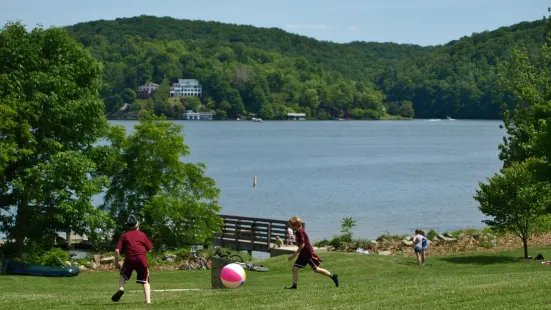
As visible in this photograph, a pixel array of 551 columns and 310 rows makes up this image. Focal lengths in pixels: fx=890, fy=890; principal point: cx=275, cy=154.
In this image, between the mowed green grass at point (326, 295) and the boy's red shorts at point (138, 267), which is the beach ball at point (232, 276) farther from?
the boy's red shorts at point (138, 267)

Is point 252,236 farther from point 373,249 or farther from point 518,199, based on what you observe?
point 518,199

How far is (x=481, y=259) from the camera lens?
3103 centimetres

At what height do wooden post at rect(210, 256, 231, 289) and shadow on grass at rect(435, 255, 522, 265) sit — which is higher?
wooden post at rect(210, 256, 231, 289)

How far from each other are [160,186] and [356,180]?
2367 inches

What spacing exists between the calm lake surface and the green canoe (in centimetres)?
2321

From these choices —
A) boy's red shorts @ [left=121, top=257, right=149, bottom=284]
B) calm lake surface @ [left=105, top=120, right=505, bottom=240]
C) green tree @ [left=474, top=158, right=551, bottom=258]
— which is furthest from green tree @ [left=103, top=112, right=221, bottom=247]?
boy's red shorts @ [left=121, top=257, right=149, bottom=284]

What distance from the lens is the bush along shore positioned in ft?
106

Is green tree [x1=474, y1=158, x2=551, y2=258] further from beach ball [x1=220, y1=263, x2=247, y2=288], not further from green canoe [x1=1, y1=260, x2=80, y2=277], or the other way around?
green canoe [x1=1, y1=260, x2=80, y2=277]

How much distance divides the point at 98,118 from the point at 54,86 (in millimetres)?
2190

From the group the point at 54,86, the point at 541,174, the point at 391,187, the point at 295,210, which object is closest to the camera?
the point at 541,174

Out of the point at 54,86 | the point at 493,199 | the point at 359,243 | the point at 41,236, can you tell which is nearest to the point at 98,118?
the point at 54,86

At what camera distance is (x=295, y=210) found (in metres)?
66.2

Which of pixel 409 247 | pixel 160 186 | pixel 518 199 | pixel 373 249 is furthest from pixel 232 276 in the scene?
pixel 409 247

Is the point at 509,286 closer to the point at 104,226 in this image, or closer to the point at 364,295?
the point at 364,295
